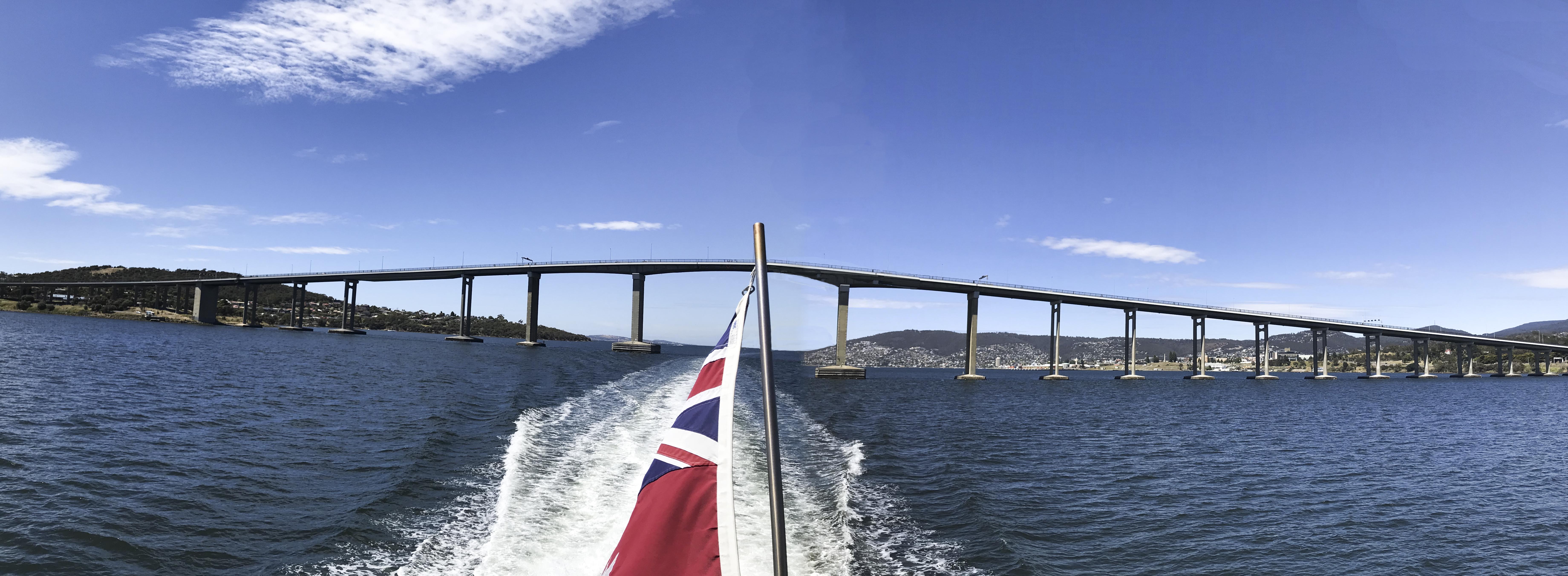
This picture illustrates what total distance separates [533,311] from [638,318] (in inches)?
775

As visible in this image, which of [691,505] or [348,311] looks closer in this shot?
[691,505]

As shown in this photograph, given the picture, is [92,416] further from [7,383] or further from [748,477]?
[748,477]

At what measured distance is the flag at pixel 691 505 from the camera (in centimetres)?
427

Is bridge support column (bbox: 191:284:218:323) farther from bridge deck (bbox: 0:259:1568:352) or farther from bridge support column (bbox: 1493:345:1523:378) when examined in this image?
bridge support column (bbox: 1493:345:1523:378)

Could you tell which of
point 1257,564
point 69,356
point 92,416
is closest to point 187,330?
point 69,356

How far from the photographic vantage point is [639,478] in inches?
739

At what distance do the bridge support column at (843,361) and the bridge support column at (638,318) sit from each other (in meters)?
52.9

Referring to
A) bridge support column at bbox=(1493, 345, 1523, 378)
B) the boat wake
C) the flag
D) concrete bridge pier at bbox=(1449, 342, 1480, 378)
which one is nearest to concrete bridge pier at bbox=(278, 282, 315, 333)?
the boat wake

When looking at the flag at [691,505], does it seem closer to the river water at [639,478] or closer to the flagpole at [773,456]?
the flagpole at [773,456]

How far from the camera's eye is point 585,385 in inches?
1848

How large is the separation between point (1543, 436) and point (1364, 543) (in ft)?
133

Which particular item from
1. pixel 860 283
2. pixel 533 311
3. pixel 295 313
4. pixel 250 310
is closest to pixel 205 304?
pixel 250 310

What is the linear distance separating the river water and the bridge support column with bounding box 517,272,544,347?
8630 cm

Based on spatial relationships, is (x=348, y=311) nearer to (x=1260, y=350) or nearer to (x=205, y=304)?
(x=205, y=304)
